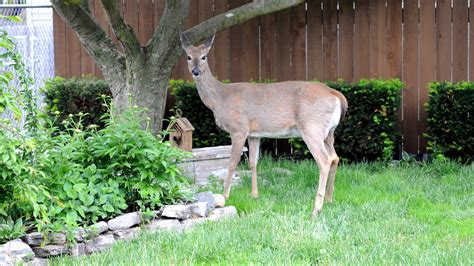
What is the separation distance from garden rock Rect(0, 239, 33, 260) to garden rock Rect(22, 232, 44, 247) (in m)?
0.14

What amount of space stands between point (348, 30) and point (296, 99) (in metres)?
3.06

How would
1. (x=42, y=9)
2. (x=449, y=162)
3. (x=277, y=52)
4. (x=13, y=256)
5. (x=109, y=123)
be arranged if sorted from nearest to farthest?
(x=13, y=256), (x=109, y=123), (x=449, y=162), (x=277, y=52), (x=42, y=9)

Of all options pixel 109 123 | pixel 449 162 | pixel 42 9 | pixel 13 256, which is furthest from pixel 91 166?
pixel 42 9

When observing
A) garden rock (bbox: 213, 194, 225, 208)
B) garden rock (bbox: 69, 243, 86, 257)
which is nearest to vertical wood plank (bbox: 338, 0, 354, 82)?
garden rock (bbox: 213, 194, 225, 208)

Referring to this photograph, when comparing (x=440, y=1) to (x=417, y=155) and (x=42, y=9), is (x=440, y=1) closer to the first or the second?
(x=417, y=155)

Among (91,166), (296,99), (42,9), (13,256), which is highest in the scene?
(42,9)

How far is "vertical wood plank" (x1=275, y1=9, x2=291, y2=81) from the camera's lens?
10406 millimetres

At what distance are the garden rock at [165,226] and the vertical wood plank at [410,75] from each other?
4.72m

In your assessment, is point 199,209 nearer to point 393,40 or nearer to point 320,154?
point 320,154

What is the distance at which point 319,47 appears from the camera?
1025 centimetres

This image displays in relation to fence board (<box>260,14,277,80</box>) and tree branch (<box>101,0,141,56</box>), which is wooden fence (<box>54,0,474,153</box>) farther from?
tree branch (<box>101,0,141,56</box>)

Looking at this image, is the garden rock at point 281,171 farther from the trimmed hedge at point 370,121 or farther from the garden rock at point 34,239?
the garden rock at point 34,239

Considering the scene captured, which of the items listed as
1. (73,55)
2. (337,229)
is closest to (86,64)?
(73,55)

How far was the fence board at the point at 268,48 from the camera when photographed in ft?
34.4
